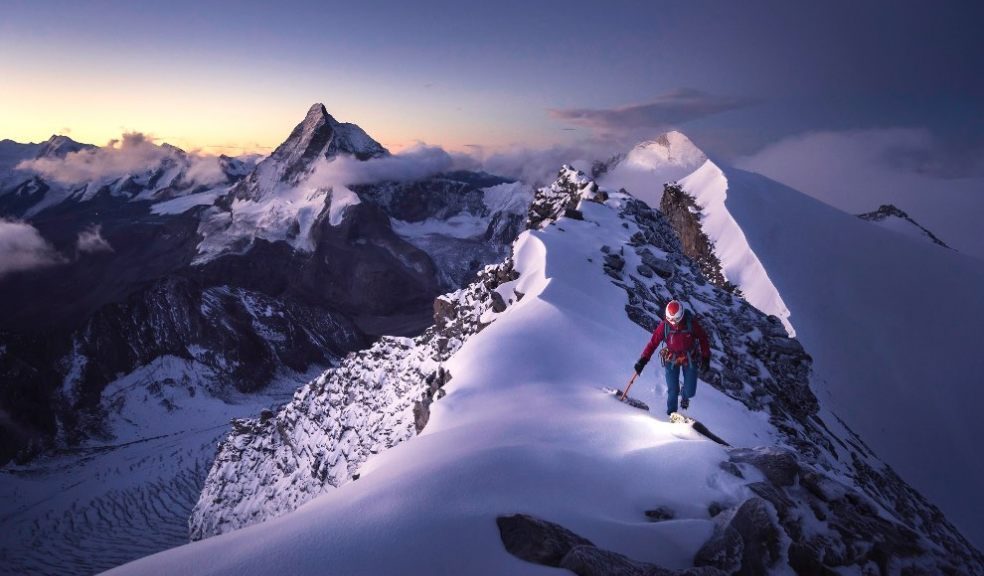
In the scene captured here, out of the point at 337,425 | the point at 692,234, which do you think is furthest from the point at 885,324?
the point at 337,425

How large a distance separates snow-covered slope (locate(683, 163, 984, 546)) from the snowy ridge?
9.2 inches

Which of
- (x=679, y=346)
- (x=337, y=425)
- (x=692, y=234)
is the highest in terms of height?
(x=692, y=234)

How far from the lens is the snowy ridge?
139 feet

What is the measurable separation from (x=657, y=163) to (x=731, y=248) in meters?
122

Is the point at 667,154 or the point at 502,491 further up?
the point at 667,154

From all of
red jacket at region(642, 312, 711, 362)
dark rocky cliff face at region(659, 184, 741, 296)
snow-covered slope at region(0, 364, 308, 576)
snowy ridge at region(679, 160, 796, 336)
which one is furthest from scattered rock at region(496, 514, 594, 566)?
snow-covered slope at region(0, 364, 308, 576)

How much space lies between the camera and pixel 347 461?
4406 cm

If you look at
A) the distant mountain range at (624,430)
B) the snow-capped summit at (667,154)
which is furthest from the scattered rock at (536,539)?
the snow-capped summit at (667,154)

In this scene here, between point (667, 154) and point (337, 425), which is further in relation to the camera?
point (667, 154)

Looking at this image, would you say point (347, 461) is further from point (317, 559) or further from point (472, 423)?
point (317, 559)

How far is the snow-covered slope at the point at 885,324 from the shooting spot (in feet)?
98.3

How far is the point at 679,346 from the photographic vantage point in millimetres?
11844

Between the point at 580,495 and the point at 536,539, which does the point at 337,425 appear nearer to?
the point at 580,495

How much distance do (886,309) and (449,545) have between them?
5036cm
